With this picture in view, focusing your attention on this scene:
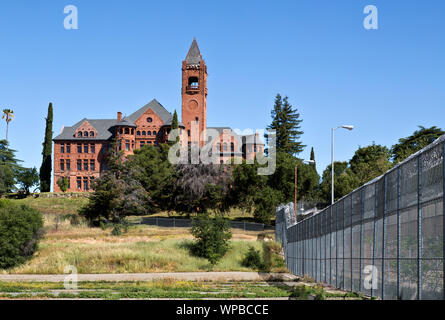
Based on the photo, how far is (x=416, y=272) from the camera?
495 inches

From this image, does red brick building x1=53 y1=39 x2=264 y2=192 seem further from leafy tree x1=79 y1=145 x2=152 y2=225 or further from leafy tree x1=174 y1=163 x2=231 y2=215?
leafy tree x1=79 y1=145 x2=152 y2=225

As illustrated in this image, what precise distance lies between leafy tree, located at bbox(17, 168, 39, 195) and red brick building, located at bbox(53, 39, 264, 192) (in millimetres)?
4333

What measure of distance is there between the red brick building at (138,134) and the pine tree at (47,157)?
8.58ft

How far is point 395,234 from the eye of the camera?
1474 centimetres

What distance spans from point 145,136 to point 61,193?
19.8 metres

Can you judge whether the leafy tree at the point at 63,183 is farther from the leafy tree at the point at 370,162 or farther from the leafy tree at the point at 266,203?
the leafy tree at the point at 370,162

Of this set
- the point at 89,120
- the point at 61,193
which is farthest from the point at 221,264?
the point at 89,120

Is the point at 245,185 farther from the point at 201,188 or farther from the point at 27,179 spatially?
the point at 27,179

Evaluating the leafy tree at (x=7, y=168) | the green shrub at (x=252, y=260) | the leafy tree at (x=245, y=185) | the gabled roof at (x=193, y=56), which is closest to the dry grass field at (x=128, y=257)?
the green shrub at (x=252, y=260)

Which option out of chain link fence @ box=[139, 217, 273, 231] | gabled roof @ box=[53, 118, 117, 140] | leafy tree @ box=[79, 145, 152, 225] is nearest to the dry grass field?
chain link fence @ box=[139, 217, 273, 231]

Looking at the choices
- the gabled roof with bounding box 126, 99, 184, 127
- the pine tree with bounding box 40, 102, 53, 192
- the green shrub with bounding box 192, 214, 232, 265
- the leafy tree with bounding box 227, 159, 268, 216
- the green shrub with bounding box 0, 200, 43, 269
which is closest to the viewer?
the green shrub with bounding box 0, 200, 43, 269

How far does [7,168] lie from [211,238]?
254ft

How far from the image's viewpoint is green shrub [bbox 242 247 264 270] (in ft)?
135

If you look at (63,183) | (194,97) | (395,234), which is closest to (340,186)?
(194,97)
